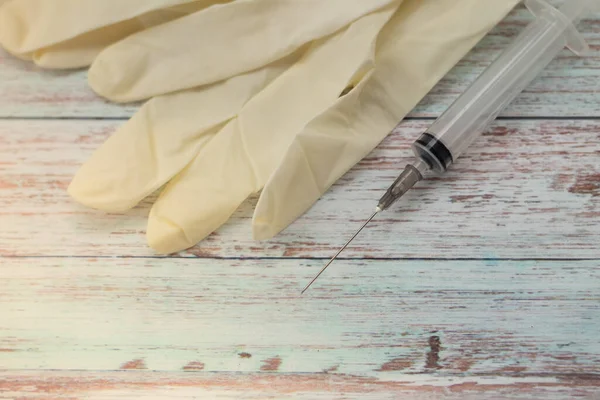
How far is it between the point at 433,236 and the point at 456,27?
0.26m

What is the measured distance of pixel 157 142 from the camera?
2.21ft

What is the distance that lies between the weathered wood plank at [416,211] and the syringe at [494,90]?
31 millimetres

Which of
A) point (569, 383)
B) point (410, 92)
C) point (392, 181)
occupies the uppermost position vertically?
point (410, 92)

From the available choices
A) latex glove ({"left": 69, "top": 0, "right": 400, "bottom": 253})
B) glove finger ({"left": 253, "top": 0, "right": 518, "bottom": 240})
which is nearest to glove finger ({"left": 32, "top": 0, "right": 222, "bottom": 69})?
latex glove ({"left": 69, "top": 0, "right": 400, "bottom": 253})

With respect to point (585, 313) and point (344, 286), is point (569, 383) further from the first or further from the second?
point (344, 286)

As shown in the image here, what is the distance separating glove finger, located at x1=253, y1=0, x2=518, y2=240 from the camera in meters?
0.66

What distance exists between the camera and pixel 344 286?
660 mm

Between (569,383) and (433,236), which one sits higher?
(433,236)

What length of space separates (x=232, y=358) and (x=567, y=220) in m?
0.44

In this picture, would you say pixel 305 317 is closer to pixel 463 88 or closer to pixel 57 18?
pixel 463 88

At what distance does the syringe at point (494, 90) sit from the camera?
0.66 metres

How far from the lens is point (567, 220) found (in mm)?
667

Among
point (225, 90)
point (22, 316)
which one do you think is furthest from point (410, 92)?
point (22, 316)

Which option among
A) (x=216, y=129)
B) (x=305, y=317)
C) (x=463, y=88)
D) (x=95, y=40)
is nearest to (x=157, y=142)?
(x=216, y=129)
